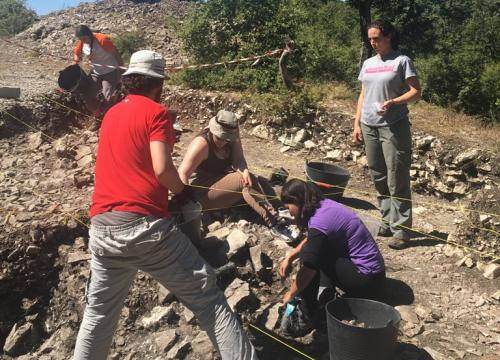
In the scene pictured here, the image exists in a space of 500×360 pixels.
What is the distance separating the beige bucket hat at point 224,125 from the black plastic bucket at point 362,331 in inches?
71.8

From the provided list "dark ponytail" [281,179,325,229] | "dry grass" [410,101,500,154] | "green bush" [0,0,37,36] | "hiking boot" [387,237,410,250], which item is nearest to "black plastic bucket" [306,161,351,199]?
"hiking boot" [387,237,410,250]

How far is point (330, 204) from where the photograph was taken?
332 cm

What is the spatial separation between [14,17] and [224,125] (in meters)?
20.1

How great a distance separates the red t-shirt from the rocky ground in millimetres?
1440

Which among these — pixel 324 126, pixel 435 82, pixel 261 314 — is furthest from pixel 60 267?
pixel 435 82

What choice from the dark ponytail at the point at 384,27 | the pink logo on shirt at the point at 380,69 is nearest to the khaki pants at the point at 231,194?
the pink logo on shirt at the point at 380,69

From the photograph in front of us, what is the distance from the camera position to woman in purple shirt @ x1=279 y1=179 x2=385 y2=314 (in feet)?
10.6

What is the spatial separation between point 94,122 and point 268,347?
5.66 meters

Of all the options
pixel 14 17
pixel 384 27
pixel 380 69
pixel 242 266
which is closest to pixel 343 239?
pixel 242 266

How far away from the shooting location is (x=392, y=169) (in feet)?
14.4

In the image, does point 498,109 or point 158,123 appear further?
point 498,109

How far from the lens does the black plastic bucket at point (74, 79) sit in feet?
24.6

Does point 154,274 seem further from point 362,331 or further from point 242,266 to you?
point 242,266

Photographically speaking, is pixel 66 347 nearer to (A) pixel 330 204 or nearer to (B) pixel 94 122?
(A) pixel 330 204
